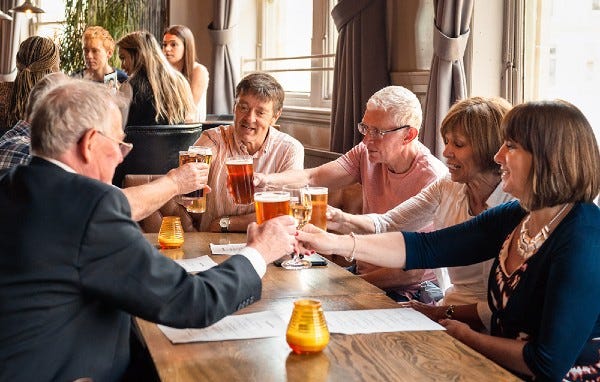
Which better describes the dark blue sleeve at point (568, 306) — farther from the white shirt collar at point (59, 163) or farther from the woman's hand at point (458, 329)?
the white shirt collar at point (59, 163)

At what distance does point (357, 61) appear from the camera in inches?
191

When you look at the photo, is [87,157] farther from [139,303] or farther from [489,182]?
[489,182]

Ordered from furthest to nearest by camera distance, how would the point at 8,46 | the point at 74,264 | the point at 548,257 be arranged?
the point at 8,46, the point at 548,257, the point at 74,264

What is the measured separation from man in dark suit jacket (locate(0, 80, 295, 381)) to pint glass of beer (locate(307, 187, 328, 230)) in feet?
2.56

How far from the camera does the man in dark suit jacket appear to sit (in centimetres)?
155

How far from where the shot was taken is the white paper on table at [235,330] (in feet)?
6.00

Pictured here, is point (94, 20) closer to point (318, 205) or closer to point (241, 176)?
point (241, 176)

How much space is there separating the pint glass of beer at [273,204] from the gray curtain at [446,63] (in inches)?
67.4

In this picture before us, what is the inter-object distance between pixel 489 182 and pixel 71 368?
1494 mm

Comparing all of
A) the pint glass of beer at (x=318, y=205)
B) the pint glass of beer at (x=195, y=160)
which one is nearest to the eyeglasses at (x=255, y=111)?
the pint glass of beer at (x=195, y=160)

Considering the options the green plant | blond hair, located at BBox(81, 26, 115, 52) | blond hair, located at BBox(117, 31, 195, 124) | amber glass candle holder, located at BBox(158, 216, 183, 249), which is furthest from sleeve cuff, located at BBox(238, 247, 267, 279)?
the green plant

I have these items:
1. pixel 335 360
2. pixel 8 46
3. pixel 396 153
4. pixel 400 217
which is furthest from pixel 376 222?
pixel 8 46

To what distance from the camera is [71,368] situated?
162cm

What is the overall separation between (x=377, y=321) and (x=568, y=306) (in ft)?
1.43
